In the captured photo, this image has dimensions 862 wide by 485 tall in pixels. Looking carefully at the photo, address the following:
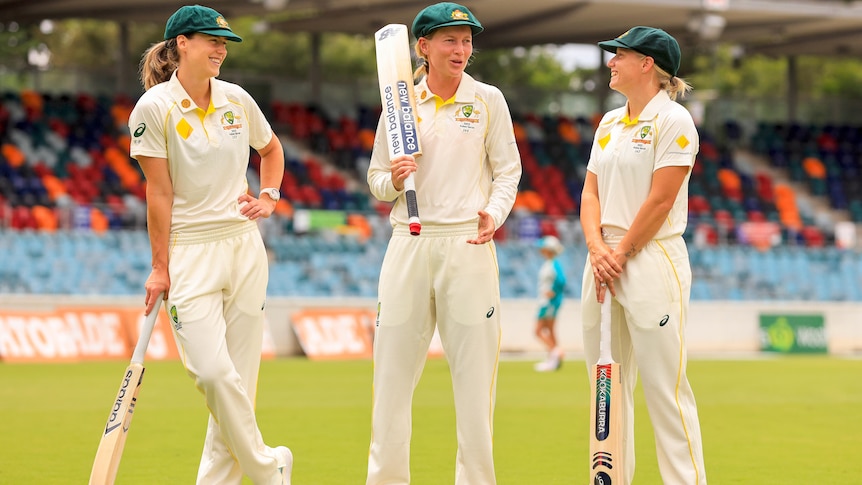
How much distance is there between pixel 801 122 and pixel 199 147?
3431cm

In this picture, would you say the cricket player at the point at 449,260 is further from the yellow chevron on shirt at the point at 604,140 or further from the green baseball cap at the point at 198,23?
the green baseball cap at the point at 198,23

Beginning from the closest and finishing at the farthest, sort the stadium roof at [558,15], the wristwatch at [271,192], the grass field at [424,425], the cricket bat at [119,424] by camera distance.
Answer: the cricket bat at [119,424] → the wristwatch at [271,192] → the grass field at [424,425] → the stadium roof at [558,15]

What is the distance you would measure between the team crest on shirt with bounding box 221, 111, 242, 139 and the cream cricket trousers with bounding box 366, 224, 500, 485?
3.16 ft

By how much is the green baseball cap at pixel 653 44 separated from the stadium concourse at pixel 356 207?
16.0 meters

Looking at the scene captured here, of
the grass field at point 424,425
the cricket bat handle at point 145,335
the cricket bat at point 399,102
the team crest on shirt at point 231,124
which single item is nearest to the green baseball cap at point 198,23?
the team crest on shirt at point 231,124

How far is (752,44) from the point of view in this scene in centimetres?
3738

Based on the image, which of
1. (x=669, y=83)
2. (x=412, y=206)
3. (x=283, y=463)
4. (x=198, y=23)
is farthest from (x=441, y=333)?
(x=198, y=23)

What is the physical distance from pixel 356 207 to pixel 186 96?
21.0 meters

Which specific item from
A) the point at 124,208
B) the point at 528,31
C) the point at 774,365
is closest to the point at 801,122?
the point at 528,31

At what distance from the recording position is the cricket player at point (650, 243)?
657 cm

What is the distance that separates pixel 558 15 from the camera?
102ft

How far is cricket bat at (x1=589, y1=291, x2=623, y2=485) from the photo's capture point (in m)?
6.48

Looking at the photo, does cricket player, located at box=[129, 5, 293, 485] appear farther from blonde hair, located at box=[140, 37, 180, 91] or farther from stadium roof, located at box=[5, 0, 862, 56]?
A: stadium roof, located at box=[5, 0, 862, 56]

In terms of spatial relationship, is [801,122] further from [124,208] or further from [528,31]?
[124,208]
